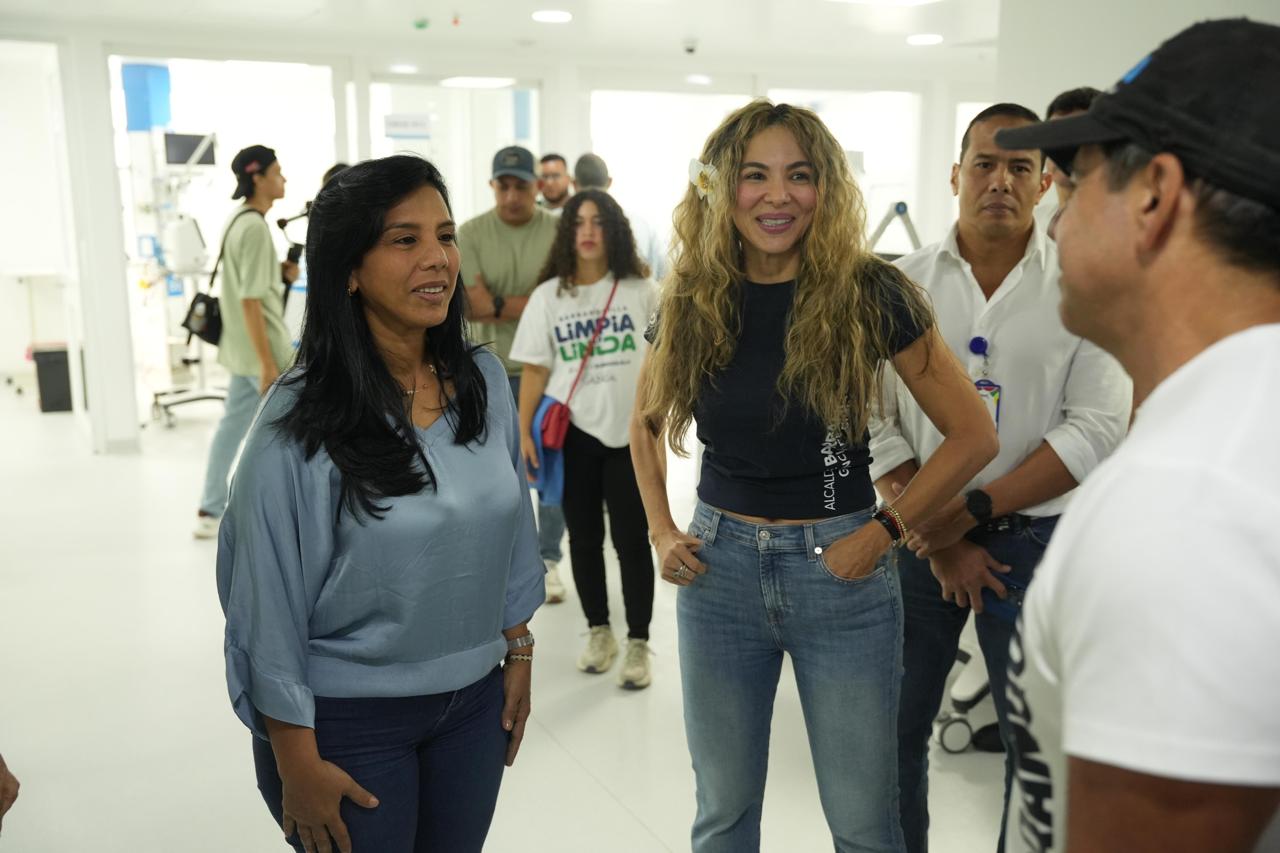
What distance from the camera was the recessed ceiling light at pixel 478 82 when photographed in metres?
7.94

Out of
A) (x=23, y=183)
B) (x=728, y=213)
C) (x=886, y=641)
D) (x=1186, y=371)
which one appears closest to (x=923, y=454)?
(x=886, y=641)

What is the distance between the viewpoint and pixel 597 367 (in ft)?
11.4

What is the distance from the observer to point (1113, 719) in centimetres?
65

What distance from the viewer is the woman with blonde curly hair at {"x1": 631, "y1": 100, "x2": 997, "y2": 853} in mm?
1713

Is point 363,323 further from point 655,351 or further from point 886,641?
point 886,641

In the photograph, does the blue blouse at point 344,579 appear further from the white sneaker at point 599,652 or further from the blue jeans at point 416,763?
the white sneaker at point 599,652

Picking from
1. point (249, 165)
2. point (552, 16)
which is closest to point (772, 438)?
point (249, 165)

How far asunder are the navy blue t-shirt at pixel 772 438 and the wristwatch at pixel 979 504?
0.78 ft

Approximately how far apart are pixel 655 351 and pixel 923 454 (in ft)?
1.92

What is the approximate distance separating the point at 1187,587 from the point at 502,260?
3627mm

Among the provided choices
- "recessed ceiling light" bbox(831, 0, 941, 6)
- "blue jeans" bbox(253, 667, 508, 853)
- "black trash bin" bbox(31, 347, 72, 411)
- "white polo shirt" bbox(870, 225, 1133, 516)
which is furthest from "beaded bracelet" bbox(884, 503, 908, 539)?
"black trash bin" bbox(31, 347, 72, 411)

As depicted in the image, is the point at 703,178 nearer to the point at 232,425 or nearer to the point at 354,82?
the point at 232,425

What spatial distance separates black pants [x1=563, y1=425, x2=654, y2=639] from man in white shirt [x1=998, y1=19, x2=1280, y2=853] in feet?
8.86

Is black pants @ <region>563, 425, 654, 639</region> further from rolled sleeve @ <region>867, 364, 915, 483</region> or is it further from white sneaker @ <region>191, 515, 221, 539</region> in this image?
white sneaker @ <region>191, 515, 221, 539</region>
